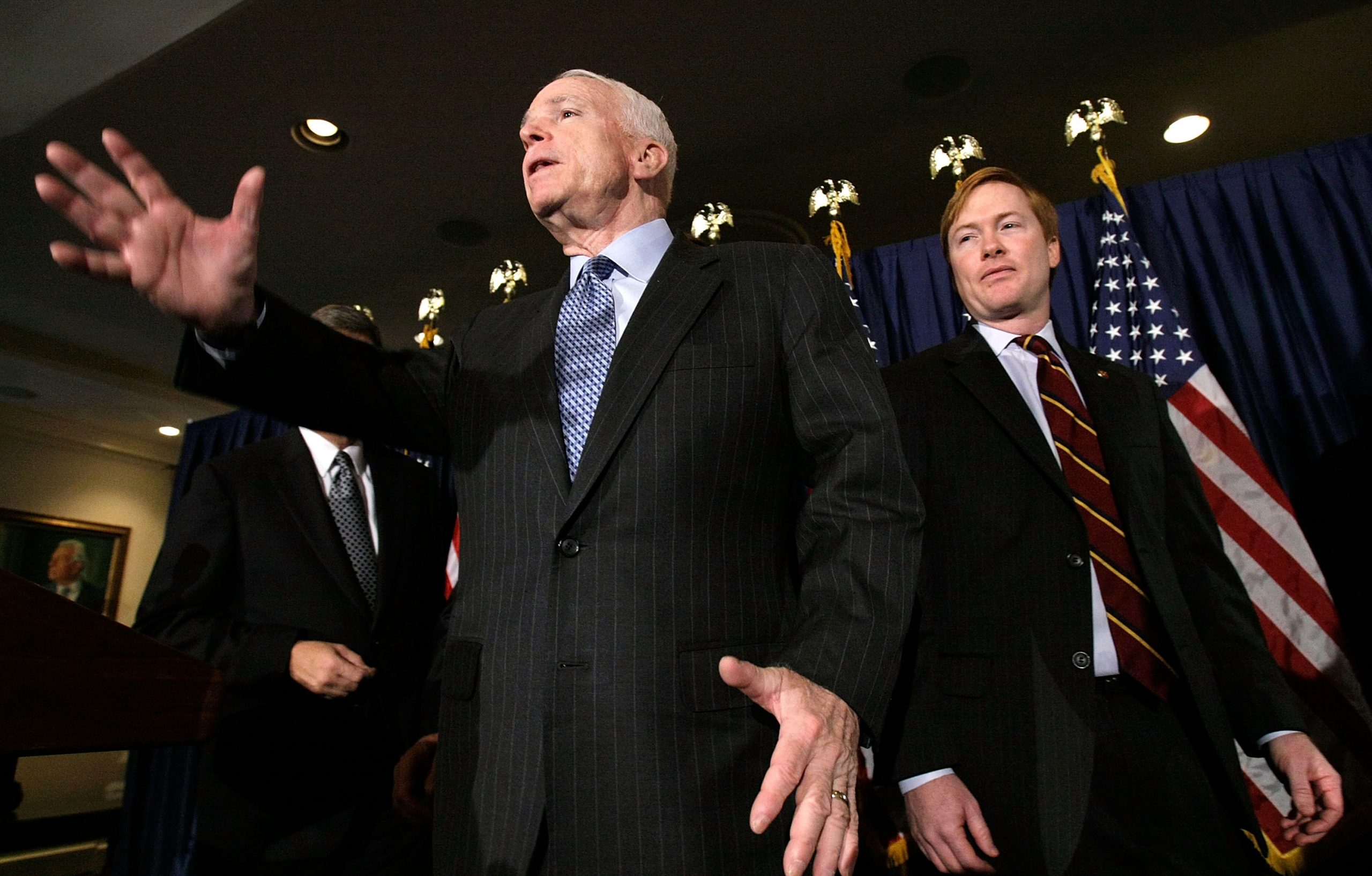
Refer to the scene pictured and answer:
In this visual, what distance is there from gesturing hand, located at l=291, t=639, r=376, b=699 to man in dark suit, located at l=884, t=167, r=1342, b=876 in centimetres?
105

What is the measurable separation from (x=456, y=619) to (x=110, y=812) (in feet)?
30.2

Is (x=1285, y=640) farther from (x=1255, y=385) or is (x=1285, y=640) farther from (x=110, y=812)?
(x=110, y=812)

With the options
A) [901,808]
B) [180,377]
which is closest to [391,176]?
[180,377]

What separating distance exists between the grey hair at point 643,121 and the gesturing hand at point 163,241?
74 cm

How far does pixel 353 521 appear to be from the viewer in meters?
2.15

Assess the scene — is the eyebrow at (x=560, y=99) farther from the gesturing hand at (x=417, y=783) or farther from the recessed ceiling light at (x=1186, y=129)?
the recessed ceiling light at (x=1186, y=129)

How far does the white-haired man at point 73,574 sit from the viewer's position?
25.5 feet

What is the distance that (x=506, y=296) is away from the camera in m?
3.55

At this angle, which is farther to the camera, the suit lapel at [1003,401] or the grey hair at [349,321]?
the grey hair at [349,321]

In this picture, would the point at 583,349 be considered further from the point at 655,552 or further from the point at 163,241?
the point at 163,241

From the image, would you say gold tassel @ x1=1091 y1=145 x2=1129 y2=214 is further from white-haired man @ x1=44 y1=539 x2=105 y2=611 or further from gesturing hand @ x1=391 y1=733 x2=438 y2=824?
white-haired man @ x1=44 y1=539 x2=105 y2=611

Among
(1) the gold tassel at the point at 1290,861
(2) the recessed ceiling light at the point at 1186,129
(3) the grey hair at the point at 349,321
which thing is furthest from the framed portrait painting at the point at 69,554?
(2) the recessed ceiling light at the point at 1186,129

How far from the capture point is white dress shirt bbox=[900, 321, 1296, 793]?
4.31 ft

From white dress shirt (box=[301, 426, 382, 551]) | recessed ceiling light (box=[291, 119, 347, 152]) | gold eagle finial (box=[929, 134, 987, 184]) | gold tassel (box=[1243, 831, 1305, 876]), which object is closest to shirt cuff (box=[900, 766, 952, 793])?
gold tassel (box=[1243, 831, 1305, 876])
